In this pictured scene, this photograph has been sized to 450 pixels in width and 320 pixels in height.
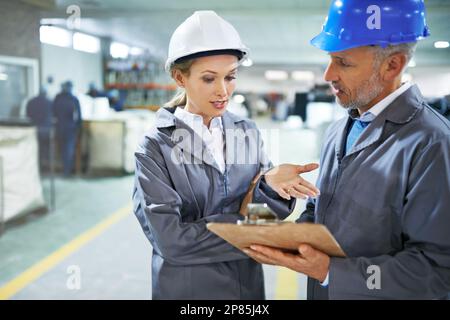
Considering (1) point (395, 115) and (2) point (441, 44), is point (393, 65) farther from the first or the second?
(2) point (441, 44)

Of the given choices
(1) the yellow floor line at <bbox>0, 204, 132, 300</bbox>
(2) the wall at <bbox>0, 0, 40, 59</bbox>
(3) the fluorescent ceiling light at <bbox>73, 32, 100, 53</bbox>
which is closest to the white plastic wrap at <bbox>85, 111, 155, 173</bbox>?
(1) the yellow floor line at <bbox>0, 204, 132, 300</bbox>

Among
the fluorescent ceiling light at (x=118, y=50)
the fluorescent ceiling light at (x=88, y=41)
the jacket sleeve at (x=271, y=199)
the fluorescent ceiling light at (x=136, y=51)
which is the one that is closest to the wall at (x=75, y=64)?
the fluorescent ceiling light at (x=88, y=41)

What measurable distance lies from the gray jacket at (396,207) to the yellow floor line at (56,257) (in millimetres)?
2564

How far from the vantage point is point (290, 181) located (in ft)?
4.35

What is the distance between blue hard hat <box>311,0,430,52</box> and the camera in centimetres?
114

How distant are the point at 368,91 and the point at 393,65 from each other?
0.10 meters

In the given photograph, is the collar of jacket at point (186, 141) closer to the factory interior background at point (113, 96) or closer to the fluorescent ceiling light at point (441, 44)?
the factory interior background at point (113, 96)

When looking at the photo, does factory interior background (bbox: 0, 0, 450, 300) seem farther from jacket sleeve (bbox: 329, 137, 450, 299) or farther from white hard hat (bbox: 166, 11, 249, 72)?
jacket sleeve (bbox: 329, 137, 450, 299)

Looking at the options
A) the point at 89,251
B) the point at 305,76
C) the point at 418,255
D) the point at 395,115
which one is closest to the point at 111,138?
the point at 89,251

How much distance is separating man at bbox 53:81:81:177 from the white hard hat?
4.94 m

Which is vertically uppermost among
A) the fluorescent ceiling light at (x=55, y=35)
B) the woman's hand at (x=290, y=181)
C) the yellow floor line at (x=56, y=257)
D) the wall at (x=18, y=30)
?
the wall at (x=18, y=30)

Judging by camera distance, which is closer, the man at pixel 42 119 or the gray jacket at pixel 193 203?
the gray jacket at pixel 193 203

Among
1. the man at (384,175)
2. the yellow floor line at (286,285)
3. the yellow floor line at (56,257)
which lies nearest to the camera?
the man at (384,175)

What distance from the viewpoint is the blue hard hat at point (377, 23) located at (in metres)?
1.14
